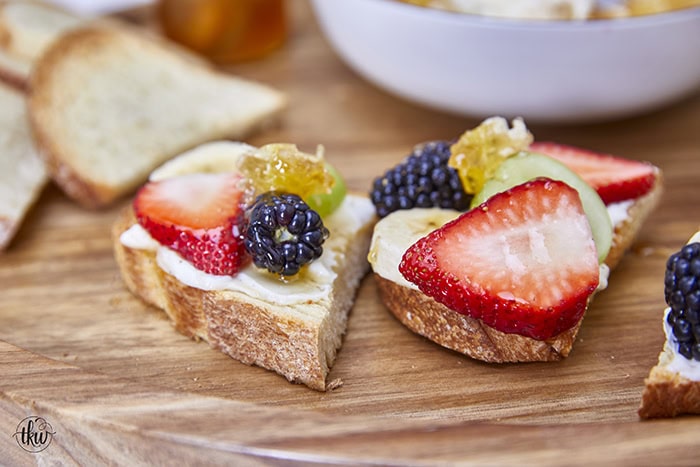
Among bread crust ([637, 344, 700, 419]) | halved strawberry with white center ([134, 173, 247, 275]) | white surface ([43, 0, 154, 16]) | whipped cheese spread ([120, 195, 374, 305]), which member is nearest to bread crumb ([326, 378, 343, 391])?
whipped cheese spread ([120, 195, 374, 305])

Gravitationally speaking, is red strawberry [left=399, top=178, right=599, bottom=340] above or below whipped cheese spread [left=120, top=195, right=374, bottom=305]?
above

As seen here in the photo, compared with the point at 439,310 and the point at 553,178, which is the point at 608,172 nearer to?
the point at 553,178

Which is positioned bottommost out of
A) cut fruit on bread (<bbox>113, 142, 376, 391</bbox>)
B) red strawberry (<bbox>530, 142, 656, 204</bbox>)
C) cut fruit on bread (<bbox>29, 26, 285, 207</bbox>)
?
cut fruit on bread (<bbox>29, 26, 285, 207</bbox>)

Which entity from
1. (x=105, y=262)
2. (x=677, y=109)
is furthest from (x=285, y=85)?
(x=677, y=109)

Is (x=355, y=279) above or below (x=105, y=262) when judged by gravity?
above

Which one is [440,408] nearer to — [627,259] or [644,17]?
[627,259]

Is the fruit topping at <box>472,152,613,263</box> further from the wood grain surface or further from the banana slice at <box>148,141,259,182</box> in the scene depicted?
the banana slice at <box>148,141,259,182</box>

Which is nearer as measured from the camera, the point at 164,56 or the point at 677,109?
the point at 677,109
